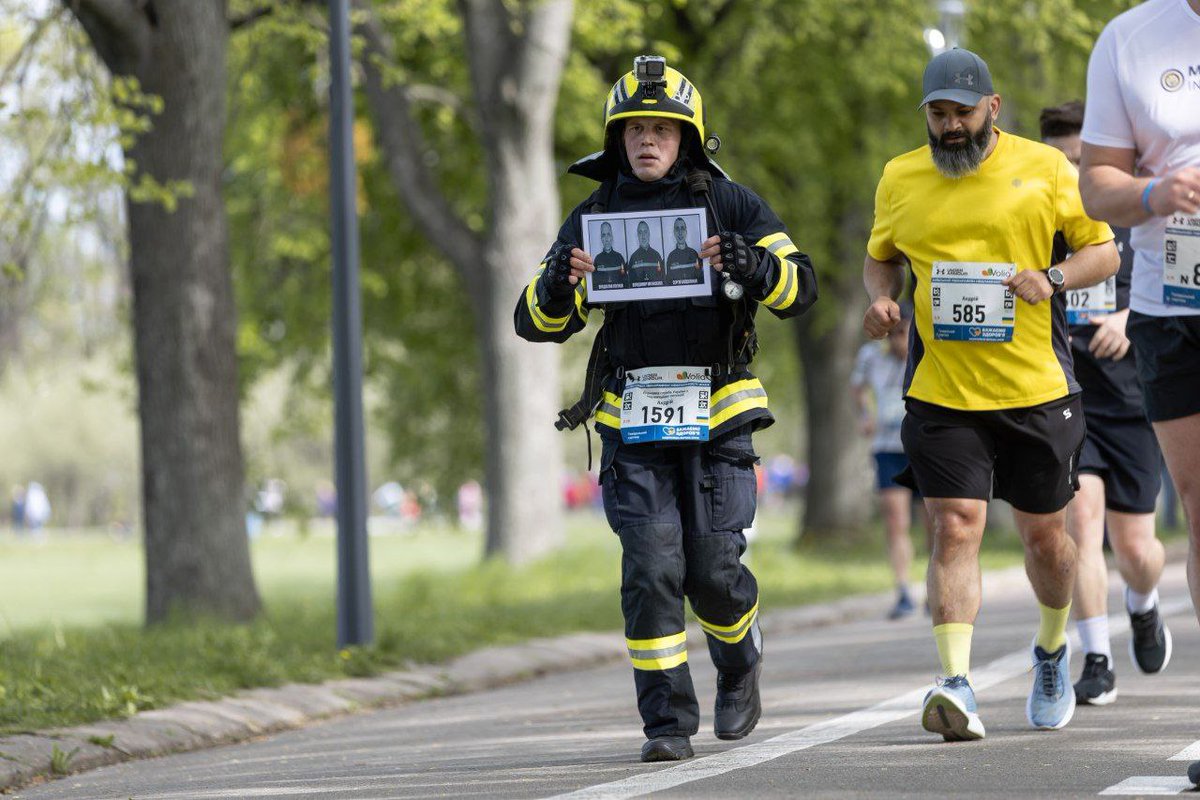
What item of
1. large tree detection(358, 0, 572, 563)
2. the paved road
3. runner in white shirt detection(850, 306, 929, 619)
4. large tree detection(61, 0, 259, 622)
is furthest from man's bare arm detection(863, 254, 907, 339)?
large tree detection(358, 0, 572, 563)

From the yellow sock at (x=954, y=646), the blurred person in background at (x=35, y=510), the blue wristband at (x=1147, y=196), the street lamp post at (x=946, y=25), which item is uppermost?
the street lamp post at (x=946, y=25)

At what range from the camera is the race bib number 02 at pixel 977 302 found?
22.0 feet

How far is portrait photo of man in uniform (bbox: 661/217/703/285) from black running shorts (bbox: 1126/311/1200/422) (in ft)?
4.46

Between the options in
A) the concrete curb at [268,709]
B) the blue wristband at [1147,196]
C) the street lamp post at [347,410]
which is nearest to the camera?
the blue wristband at [1147,196]

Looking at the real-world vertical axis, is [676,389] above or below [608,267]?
below

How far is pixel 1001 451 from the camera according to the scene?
274 inches

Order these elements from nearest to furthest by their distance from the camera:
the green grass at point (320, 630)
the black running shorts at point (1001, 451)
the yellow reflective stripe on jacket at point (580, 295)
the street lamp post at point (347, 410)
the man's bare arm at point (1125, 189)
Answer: the man's bare arm at point (1125, 189), the yellow reflective stripe on jacket at point (580, 295), the black running shorts at point (1001, 451), the green grass at point (320, 630), the street lamp post at point (347, 410)

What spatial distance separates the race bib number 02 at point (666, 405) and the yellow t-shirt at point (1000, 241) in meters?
0.81

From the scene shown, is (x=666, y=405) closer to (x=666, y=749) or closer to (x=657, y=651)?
(x=657, y=651)

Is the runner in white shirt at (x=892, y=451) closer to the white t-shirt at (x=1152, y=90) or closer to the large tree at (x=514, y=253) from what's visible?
the large tree at (x=514, y=253)

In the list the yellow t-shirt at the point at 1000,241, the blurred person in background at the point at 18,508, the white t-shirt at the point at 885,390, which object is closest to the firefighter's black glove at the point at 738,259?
the yellow t-shirt at the point at 1000,241

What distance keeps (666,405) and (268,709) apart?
137 inches

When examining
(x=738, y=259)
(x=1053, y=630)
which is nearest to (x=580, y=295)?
(x=738, y=259)

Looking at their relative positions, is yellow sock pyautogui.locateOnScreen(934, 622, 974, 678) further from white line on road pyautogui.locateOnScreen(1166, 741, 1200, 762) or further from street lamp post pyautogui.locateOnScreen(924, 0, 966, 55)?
street lamp post pyautogui.locateOnScreen(924, 0, 966, 55)
